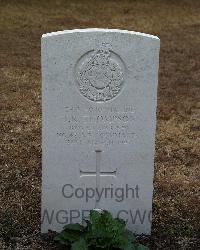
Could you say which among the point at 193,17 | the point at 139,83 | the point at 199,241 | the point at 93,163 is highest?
the point at 193,17

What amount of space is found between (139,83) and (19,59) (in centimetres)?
672

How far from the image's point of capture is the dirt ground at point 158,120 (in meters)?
4.67

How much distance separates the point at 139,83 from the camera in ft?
13.5

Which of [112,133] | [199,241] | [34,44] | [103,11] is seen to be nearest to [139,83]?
[112,133]

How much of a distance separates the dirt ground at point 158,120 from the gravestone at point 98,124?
34 centimetres

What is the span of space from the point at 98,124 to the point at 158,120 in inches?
134

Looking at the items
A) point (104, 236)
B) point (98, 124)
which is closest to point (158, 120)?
point (98, 124)

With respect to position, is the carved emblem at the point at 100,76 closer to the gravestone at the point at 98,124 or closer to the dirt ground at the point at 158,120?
the gravestone at the point at 98,124

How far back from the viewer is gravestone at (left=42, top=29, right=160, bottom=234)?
4.02 metres

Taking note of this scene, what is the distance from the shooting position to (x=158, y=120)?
7496mm

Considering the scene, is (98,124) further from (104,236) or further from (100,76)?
(104,236)

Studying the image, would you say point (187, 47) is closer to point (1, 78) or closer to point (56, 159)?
point (1, 78)

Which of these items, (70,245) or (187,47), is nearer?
(70,245)

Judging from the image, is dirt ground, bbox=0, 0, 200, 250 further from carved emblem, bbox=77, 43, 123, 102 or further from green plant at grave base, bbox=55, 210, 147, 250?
carved emblem, bbox=77, 43, 123, 102
